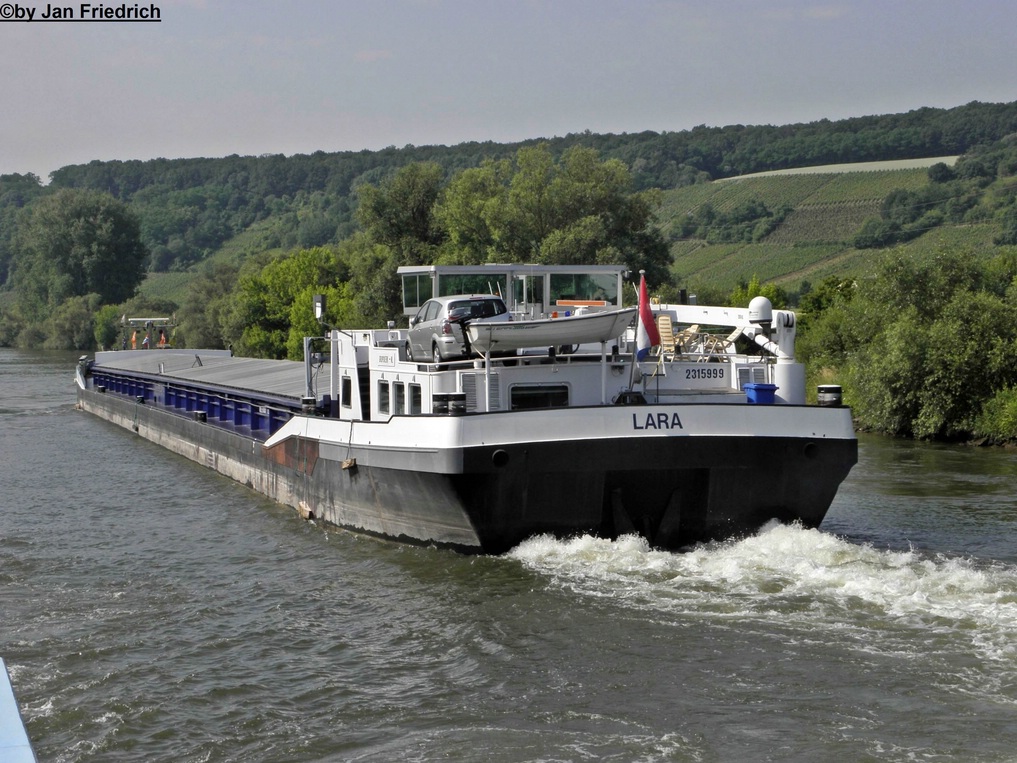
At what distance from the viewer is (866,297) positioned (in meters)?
31.1

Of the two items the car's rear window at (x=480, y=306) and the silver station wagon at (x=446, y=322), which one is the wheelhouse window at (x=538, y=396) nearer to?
the silver station wagon at (x=446, y=322)

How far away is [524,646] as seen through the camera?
1170cm

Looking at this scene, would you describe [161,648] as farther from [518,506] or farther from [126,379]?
[126,379]

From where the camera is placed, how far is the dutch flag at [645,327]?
1505cm

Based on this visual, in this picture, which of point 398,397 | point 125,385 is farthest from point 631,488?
point 125,385

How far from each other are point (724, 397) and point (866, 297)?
655 inches

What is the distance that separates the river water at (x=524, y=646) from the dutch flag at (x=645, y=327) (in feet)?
9.02

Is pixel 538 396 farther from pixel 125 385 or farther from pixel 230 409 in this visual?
pixel 125 385

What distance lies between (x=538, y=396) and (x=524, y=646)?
4476mm

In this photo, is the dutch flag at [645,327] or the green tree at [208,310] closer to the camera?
the dutch flag at [645,327]

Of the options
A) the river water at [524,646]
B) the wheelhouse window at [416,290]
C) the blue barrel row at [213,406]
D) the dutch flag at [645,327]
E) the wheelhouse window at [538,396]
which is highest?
the wheelhouse window at [416,290]

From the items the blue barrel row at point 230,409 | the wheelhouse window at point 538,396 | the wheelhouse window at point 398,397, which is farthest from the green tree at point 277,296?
the wheelhouse window at point 538,396

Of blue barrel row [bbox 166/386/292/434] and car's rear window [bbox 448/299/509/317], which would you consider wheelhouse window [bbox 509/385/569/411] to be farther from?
blue barrel row [bbox 166/386/292/434]

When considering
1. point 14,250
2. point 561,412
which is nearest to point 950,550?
point 561,412
